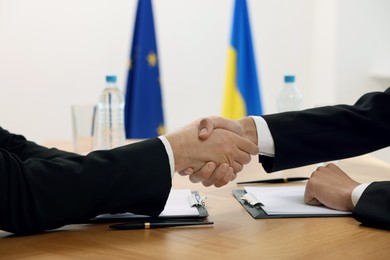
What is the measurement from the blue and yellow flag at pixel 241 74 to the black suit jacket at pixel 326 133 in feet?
6.09

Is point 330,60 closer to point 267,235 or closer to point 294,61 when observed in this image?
point 294,61

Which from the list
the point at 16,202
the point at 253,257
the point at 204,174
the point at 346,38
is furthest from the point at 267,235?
the point at 346,38

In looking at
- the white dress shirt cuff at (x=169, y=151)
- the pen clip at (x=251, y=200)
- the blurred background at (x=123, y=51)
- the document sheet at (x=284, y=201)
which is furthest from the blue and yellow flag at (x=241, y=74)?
the white dress shirt cuff at (x=169, y=151)

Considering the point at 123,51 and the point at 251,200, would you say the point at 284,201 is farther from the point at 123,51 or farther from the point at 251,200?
the point at 123,51

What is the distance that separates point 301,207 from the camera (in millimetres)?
1362

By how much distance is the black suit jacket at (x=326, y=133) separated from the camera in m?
1.58

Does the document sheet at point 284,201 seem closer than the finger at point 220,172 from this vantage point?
Yes

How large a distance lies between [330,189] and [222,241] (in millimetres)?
354

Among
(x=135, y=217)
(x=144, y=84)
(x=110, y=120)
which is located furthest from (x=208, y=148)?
(x=144, y=84)

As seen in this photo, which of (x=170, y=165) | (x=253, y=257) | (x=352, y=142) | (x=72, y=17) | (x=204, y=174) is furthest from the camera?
(x=72, y=17)

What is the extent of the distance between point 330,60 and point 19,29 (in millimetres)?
2422

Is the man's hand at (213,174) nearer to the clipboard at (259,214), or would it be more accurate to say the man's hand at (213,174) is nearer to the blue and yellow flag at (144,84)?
the clipboard at (259,214)

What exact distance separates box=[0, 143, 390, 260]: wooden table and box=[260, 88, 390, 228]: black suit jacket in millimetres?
313

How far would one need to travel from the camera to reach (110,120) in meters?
2.51
